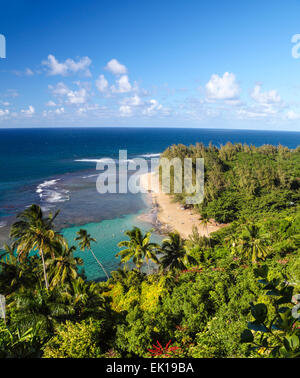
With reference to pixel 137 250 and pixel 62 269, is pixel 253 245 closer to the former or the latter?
pixel 137 250

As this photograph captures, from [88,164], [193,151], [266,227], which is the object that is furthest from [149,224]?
[88,164]

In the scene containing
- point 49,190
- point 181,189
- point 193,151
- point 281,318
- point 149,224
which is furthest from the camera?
point 193,151

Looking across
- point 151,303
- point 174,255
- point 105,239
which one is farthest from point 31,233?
point 105,239

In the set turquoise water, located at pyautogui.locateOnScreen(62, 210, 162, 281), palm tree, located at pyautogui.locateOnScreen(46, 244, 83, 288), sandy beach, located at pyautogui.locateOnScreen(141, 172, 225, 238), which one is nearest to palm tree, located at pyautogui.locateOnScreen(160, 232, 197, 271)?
turquoise water, located at pyautogui.locateOnScreen(62, 210, 162, 281)

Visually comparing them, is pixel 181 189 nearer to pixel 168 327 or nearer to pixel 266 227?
pixel 266 227

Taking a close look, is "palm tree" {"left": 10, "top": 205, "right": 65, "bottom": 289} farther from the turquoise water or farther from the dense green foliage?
the turquoise water
